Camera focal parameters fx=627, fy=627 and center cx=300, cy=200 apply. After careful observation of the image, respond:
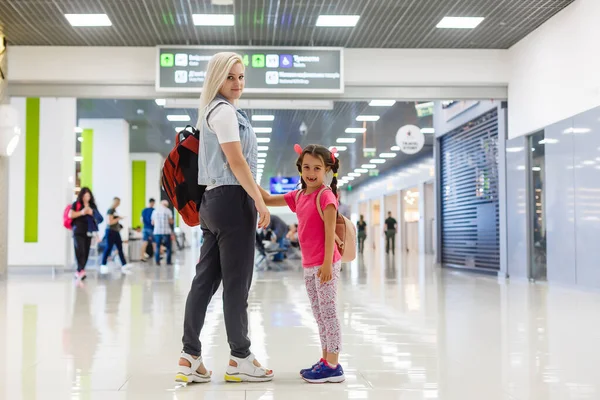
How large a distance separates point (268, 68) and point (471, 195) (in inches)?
191

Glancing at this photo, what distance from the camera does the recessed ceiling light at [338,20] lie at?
843 cm

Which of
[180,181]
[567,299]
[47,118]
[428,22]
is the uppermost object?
[428,22]

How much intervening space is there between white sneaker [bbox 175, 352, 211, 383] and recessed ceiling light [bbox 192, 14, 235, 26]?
638 centimetres

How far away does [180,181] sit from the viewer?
3004 millimetres

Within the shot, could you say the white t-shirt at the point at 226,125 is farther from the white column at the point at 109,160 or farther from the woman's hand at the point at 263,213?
the white column at the point at 109,160

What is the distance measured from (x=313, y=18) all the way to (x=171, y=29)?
205 centimetres

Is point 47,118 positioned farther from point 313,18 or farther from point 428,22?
point 428,22

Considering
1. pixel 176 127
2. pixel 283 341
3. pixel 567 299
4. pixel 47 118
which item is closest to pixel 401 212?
pixel 176 127

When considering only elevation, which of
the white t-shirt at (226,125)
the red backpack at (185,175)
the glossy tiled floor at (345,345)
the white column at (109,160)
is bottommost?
the glossy tiled floor at (345,345)

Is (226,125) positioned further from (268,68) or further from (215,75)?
(268,68)

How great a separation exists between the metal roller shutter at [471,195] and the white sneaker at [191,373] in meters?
8.69

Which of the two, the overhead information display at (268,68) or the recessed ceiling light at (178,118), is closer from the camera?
the overhead information display at (268,68)

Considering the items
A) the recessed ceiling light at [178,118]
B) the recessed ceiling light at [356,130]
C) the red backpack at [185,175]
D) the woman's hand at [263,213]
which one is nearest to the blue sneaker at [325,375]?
the woman's hand at [263,213]

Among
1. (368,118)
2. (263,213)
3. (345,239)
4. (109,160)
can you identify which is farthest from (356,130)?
(263,213)
